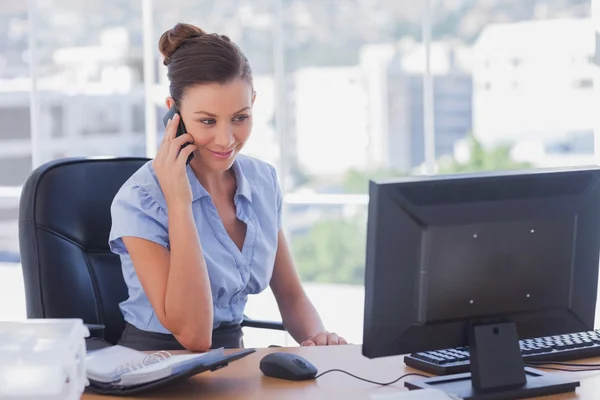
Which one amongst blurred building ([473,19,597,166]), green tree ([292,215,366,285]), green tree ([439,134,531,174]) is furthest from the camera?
green tree ([292,215,366,285])

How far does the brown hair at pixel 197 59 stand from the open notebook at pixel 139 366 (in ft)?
2.20

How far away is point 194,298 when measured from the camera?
201cm

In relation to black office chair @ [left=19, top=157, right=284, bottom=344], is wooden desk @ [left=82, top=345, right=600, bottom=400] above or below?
below

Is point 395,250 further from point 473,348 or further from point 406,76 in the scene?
point 406,76

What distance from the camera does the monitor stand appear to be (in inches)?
62.4

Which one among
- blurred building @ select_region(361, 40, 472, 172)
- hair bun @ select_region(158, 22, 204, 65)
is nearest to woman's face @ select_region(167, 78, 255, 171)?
hair bun @ select_region(158, 22, 204, 65)

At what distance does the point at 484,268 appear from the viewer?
159 cm

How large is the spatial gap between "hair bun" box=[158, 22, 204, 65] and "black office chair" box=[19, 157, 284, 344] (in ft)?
1.08

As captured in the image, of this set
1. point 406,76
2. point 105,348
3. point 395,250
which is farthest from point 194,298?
point 406,76

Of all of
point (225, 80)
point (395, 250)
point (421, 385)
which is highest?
point (225, 80)

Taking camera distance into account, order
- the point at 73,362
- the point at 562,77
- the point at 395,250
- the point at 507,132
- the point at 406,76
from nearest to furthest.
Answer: the point at 73,362 → the point at 395,250 → the point at 562,77 → the point at 507,132 → the point at 406,76

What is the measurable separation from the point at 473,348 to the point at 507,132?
3664 millimetres

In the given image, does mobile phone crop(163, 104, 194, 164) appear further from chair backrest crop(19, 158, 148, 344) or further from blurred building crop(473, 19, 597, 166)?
blurred building crop(473, 19, 597, 166)

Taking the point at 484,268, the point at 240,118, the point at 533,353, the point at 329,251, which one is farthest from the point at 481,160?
the point at 484,268
